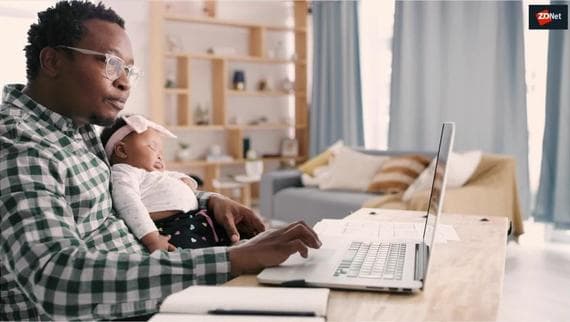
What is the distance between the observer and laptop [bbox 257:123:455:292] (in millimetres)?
1115

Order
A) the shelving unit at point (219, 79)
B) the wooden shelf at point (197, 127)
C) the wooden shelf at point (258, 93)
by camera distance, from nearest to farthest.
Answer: the shelving unit at point (219, 79) < the wooden shelf at point (197, 127) < the wooden shelf at point (258, 93)

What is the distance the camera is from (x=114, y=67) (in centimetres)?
144

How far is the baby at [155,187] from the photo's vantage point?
5.78 ft

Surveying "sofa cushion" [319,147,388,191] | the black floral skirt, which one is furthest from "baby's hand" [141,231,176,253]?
"sofa cushion" [319,147,388,191]

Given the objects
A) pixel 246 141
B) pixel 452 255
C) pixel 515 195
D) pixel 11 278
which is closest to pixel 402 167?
pixel 515 195

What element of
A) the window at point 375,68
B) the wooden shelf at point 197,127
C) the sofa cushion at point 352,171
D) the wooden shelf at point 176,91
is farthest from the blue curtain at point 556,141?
the wooden shelf at point 176,91

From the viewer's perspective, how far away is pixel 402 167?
460 cm

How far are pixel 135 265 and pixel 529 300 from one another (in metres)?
2.79

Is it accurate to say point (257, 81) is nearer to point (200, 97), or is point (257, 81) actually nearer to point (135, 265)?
point (200, 97)

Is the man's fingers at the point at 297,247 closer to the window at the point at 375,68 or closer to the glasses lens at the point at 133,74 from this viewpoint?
the glasses lens at the point at 133,74

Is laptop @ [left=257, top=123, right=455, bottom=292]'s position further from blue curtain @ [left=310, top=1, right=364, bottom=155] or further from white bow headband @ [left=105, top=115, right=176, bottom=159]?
blue curtain @ [left=310, top=1, right=364, bottom=155]

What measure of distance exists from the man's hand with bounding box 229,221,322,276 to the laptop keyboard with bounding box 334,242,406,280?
0.09m

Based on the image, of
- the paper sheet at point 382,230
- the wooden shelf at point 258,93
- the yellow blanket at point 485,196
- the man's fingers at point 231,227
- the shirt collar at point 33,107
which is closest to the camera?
the shirt collar at point 33,107

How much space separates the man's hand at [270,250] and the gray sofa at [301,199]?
10.4ft
